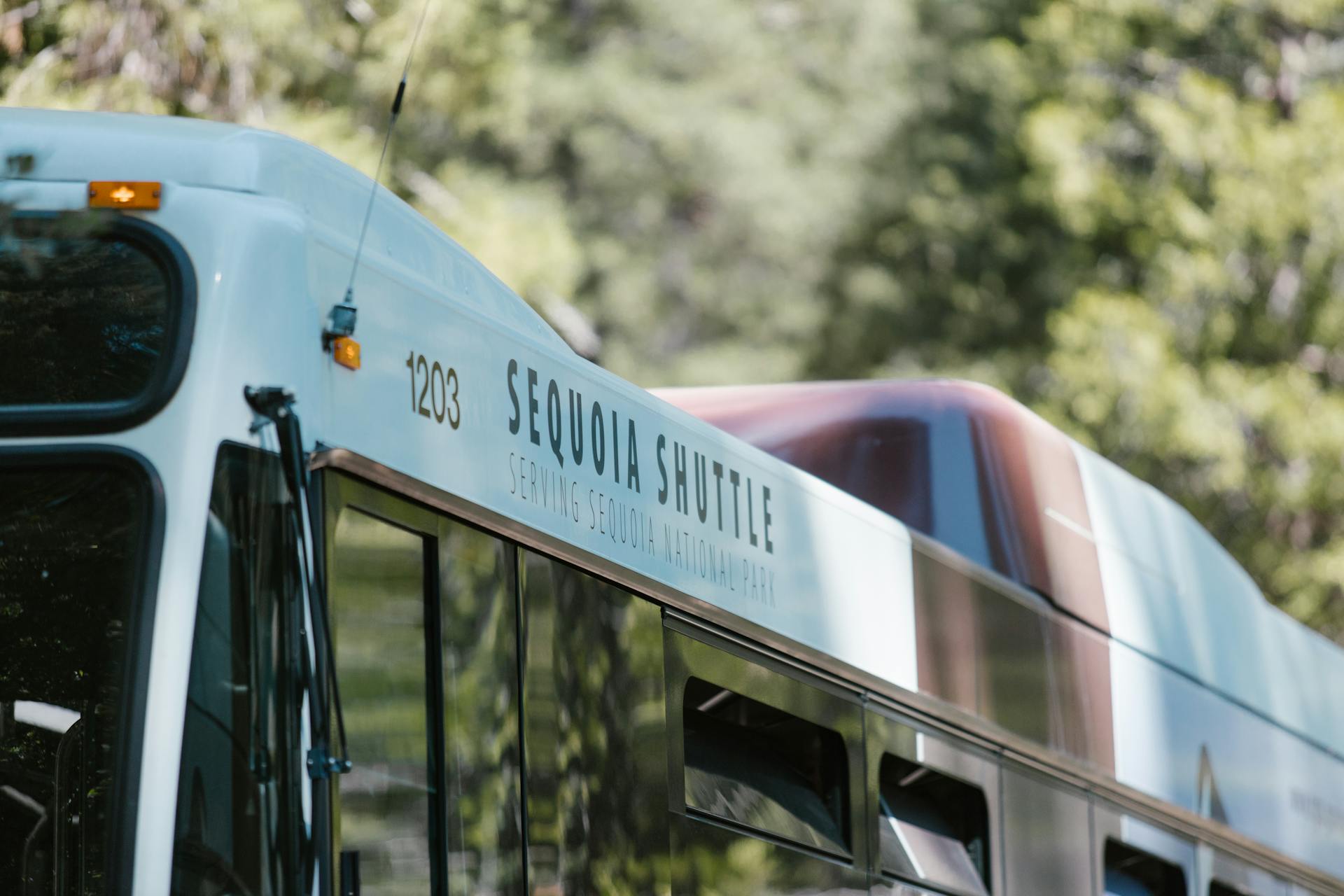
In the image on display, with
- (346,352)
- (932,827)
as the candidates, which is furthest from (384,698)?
(932,827)

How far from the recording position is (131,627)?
2889mm

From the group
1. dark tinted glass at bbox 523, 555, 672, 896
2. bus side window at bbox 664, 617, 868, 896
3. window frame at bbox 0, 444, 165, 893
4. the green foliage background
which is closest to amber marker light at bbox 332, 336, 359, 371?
window frame at bbox 0, 444, 165, 893

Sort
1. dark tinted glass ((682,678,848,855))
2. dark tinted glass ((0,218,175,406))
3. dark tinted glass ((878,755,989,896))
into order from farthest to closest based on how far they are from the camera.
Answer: dark tinted glass ((878,755,989,896))
dark tinted glass ((682,678,848,855))
dark tinted glass ((0,218,175,406))

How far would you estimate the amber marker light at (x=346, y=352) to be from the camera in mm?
3205

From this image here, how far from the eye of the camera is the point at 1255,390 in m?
16.1

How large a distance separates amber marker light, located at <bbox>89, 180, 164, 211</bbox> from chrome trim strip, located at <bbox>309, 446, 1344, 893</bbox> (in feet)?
1.64

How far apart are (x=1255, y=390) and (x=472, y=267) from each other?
13277 mm

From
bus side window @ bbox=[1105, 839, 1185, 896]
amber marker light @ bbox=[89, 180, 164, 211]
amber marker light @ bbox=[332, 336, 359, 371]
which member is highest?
amber marker light @ bbox=[89, 180, 164, 211]

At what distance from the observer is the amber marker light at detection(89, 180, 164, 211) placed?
10.3ft

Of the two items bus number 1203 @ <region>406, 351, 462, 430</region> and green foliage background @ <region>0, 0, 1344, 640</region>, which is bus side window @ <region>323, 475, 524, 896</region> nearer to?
bus number 1203 @ <region>406, 351, 462, 430</region>

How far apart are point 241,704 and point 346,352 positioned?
0.63 metres

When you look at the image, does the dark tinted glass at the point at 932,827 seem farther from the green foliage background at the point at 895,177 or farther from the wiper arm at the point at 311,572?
the green foliage background at the point at 895,177

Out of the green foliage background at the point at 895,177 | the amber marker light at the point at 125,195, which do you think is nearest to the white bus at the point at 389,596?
the amber marker light at the point at 125,195

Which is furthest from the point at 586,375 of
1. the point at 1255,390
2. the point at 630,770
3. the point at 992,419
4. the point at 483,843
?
the point at 1255,390
